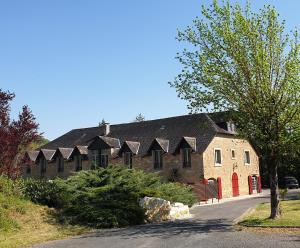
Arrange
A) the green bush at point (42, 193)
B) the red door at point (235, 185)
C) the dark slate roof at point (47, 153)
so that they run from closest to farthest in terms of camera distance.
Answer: the green bush at point (42, 193)
the red door at point (235, 185)
the dark slate roof at point (47, 153)

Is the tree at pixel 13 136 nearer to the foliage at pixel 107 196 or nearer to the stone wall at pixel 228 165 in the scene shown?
the foliage at pixel 107 196

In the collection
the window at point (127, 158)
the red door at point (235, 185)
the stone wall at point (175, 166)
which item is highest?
the window at point (127, 158)

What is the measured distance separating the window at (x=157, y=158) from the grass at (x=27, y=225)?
21.4m

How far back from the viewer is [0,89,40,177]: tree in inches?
662

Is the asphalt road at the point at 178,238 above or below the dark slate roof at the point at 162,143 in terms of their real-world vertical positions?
below

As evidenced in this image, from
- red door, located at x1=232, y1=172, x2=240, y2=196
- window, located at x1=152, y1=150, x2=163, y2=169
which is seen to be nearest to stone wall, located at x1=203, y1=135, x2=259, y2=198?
red door, located at x1=232, y1=172, x2=240, y2=196

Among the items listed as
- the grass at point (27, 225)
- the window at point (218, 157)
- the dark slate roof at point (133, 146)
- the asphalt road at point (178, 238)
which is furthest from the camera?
the dark slate roof at point (133, 146)

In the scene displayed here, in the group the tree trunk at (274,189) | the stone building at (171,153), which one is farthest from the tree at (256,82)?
the stone building at (171,153)

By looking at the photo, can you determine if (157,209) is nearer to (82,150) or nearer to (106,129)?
(82,150)

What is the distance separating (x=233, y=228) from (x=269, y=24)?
9.02 m

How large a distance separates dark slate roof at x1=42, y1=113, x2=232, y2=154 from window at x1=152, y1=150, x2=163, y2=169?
42.3 inches

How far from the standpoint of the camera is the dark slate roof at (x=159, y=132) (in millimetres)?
38781

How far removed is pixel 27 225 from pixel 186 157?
915 inches

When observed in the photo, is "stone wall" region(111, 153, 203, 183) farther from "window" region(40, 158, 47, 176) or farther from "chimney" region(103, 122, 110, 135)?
"window" region(40, 158, 47, 176)
